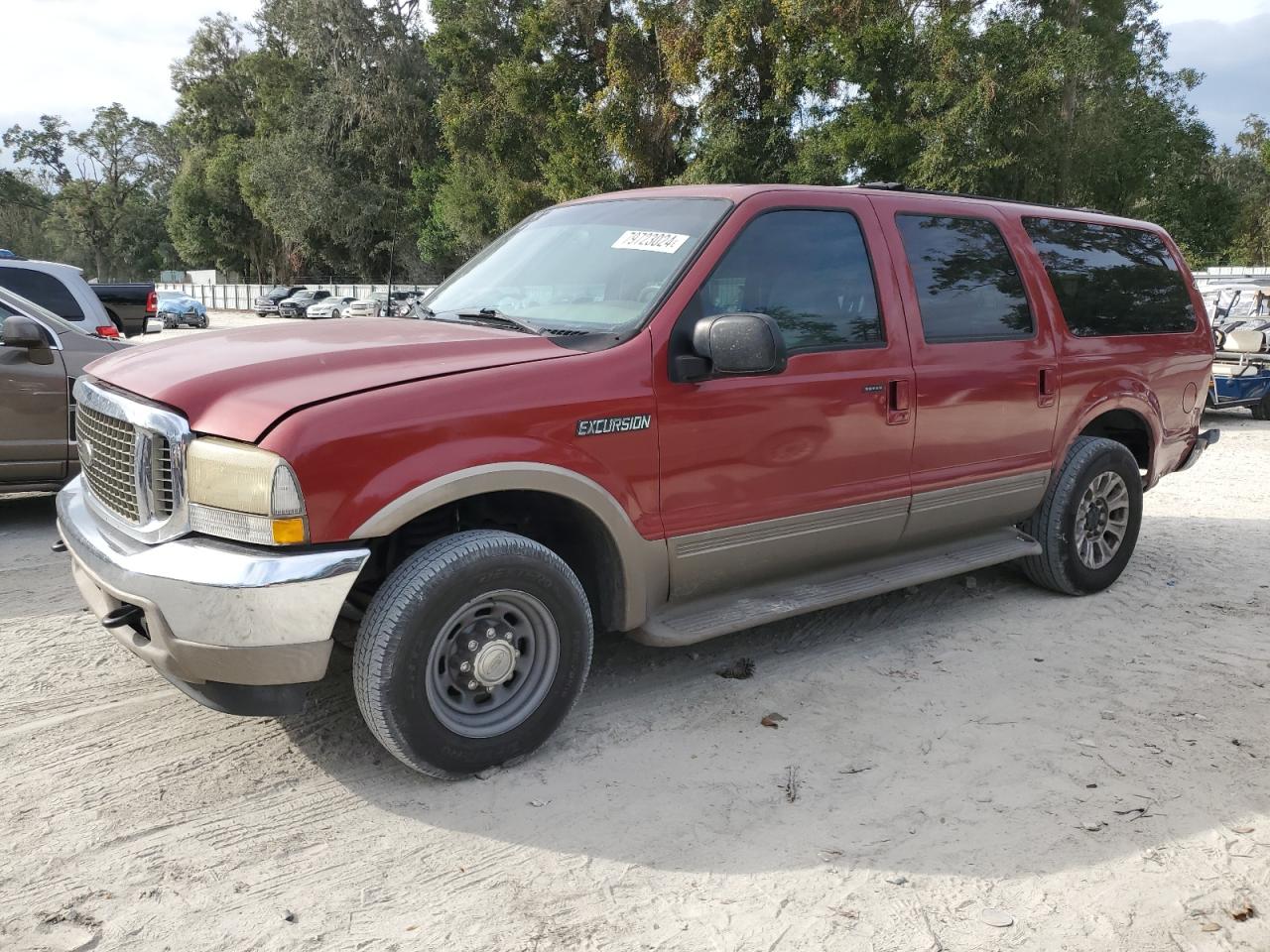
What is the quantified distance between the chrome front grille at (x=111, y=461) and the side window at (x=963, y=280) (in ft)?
10.5

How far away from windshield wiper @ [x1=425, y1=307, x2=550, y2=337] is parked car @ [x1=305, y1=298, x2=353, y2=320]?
121 feet

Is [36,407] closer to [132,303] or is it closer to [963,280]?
[963,280]

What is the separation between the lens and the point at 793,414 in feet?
13.2

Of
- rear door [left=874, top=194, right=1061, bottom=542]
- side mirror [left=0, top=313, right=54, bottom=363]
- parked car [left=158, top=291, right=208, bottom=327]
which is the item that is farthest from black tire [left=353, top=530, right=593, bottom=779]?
parked car [left=158, top=291, right=208, bottom=327]

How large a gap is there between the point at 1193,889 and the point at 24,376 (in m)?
6.88

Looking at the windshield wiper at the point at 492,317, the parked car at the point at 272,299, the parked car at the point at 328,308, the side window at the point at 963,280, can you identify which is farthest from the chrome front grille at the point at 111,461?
the parked car at the point at 272,299

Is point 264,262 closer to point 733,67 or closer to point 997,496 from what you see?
point 733,67

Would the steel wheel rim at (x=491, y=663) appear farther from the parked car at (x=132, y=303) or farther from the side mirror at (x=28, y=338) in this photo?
the parked car at (x=132, y=303)

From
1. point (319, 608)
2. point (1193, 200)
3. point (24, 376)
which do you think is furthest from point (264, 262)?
point (319, 608)

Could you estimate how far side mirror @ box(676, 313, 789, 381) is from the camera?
140 inches

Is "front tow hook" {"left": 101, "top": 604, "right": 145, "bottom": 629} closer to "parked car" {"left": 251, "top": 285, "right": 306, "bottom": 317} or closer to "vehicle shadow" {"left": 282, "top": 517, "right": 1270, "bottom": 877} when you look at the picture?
"vehicle shadow" {"left": 282, "top": 517, "right": 1270, "bottom": 877}

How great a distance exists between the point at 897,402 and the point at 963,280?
83 centimetres

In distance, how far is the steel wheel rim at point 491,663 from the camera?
11.0 feet

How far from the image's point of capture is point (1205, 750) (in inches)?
150
